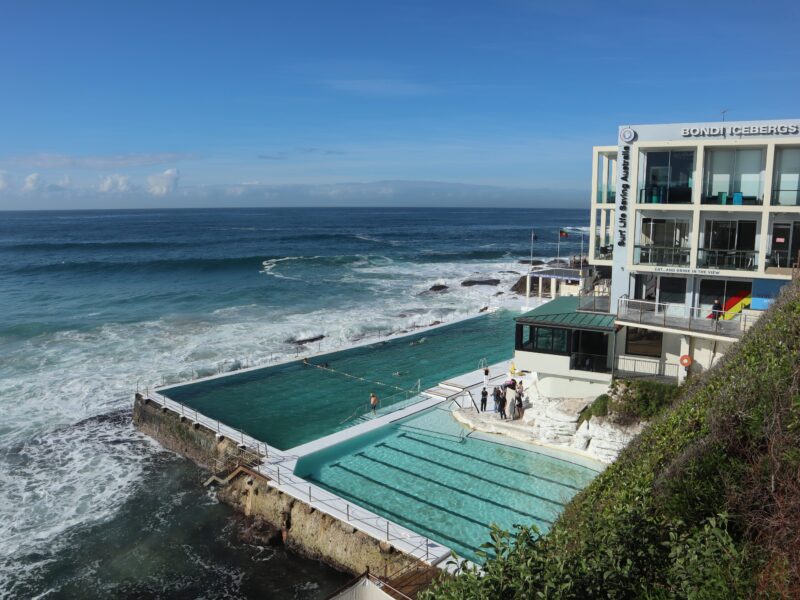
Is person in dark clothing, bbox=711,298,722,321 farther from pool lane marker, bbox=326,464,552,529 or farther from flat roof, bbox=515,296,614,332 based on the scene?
pool lane marker, bbox=326,464,552,529

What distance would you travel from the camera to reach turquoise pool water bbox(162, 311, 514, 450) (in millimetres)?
21812

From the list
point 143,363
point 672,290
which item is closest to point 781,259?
point 672,290

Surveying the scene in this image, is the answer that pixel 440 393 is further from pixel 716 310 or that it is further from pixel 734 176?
pixel 734 176

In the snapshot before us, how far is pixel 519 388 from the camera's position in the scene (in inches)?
859

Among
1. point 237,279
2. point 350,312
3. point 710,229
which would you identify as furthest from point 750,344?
point 237,279

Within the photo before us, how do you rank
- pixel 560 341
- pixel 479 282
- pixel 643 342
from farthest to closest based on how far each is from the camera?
1. pixel 479 282
2. pixel 560 341
3. pixel 643 342

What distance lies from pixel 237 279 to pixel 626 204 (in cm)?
4755

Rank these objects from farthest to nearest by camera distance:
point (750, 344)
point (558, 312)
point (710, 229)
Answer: point (558, 312) < point (710, 229) < point (750, 344)

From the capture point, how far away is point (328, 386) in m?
25.8

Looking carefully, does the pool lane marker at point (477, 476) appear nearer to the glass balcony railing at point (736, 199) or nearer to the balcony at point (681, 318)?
the balcony at point (681, 318)

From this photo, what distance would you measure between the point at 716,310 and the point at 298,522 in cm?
1454

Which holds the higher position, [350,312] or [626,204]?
[626,204]

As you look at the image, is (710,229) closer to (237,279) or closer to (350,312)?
(350,312)

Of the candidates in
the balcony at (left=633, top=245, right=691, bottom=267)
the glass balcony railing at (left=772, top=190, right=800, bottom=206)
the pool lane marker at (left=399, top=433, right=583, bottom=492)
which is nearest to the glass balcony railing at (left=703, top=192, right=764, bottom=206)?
the glass balcony railing at (left=772, top=190, right=800, bottom=206)
